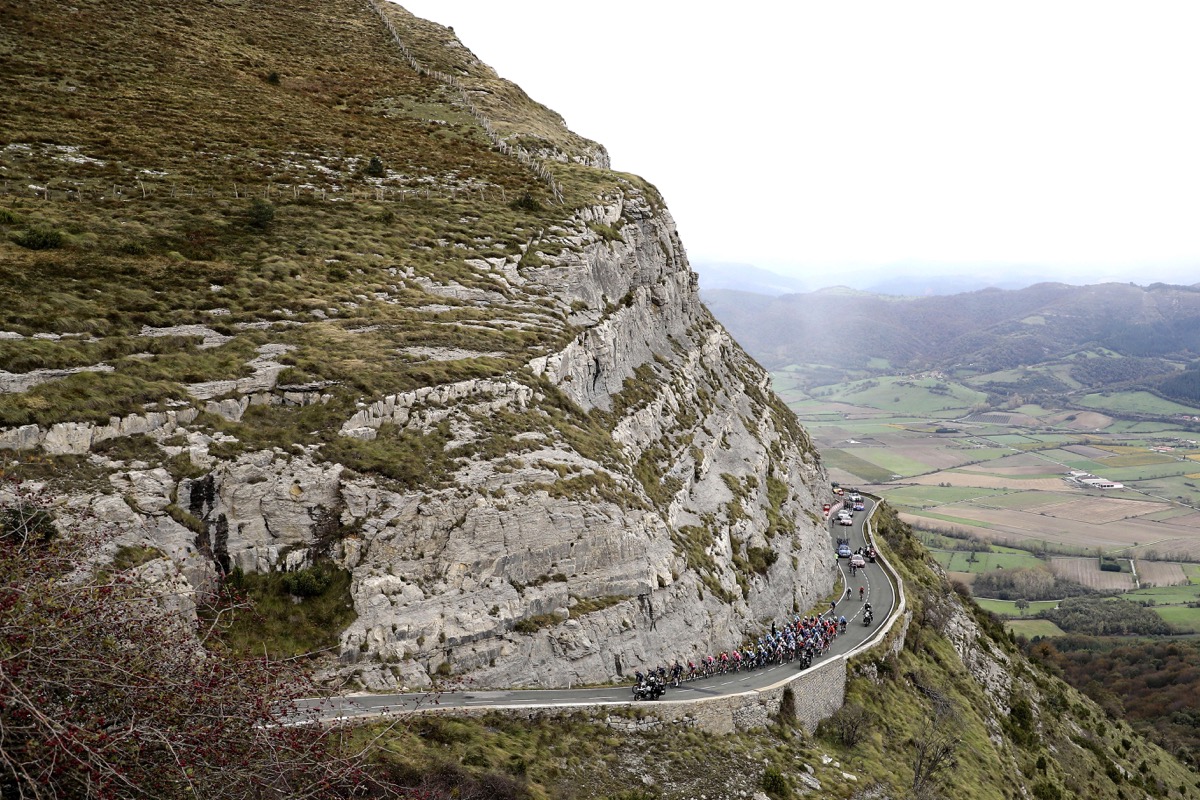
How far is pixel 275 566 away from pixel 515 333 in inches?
867

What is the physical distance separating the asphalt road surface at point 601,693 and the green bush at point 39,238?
3216 cm

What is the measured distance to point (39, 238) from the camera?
1635 inches

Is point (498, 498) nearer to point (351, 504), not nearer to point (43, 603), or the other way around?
point (351, 504)

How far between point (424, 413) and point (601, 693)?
55.9 ft

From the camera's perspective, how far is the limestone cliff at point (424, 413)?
32500 mm

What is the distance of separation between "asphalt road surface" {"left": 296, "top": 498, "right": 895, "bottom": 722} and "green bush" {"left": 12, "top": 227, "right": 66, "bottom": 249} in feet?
106

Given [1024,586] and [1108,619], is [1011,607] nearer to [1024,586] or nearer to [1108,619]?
[1024,586]

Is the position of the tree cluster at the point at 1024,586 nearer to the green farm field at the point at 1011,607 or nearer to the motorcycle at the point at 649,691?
the green farm field at the point at 1011,607

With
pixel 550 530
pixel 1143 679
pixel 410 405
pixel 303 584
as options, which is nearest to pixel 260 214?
pixel 410 405

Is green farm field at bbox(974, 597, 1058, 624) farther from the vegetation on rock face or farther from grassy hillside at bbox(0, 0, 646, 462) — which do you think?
grassy hillside at bbox(0, 0, 646, 462)

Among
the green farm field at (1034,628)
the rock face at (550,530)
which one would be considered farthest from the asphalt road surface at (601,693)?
the green farm field at (1034,628)

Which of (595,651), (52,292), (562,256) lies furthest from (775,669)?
(52,292)

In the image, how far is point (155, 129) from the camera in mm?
62125

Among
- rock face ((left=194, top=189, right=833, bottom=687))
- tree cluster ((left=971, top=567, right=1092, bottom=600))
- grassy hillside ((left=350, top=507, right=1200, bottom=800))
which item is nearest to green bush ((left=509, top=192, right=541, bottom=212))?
rock face ((left=194, top=189, right=833, bottom=687))
